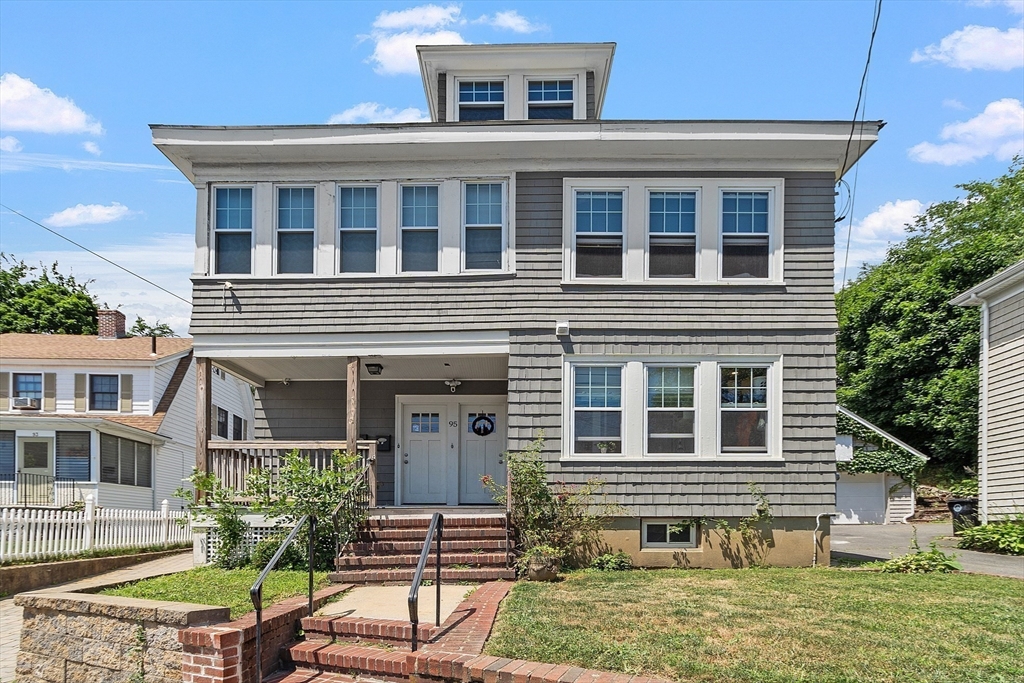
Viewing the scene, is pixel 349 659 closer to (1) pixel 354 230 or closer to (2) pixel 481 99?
(1) pixel 354 230

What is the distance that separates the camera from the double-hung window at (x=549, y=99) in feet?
46.2

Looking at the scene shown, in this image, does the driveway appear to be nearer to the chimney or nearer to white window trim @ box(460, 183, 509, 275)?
white window trim @ box(460, 183, 509, 275)

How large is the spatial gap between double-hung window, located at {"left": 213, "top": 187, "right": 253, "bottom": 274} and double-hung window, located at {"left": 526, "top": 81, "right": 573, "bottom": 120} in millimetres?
4895

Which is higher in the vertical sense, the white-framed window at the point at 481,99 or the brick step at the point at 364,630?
the white-framed window at the point at 481,99

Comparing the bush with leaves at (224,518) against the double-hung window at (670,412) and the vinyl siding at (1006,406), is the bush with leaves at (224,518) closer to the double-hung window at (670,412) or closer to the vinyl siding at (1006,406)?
the double-hung window at (670,412)

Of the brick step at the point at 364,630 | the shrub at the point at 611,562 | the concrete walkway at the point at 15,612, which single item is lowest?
the concrete walkway at the point at 15,612

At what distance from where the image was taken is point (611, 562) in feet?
36.9

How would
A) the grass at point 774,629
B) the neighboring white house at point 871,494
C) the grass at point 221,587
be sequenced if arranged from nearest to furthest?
the grass at point 774,629, the grass at point 221,587, the neighboring white house at point 871,494

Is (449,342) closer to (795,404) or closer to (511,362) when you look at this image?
(511,362)

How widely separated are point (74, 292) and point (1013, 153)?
42.1m

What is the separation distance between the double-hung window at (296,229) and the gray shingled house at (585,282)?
0.10ft

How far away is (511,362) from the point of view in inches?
Result: 463

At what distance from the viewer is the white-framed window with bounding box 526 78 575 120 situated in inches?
554

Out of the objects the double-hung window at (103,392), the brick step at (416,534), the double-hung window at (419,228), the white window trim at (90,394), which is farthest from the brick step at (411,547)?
the double-hung window at (103,392)
